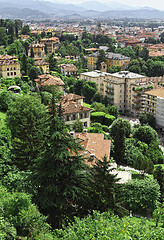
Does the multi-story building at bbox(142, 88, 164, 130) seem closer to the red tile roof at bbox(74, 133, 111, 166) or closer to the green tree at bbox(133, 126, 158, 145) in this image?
the green tree at bbox(133, 126, 158, 145)

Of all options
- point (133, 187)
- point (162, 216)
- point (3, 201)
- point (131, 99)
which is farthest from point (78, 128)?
point (131, 99)

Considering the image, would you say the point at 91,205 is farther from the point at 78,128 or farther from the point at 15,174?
the point at 78,128

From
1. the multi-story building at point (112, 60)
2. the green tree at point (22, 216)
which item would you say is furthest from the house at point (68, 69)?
the green tree at point (22, 216)

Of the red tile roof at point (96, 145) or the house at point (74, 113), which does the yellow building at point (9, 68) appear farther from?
the red tile roof at point (96, 145)

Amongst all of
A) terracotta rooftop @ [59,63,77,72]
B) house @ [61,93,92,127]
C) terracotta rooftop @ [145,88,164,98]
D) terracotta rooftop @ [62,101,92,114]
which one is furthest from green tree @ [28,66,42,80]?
terracotta rooftop @ [62,101,92,114]

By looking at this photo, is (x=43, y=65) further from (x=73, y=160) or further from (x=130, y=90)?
(x=73, y=160)

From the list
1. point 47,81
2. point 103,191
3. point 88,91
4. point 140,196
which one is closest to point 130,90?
point 88,91
